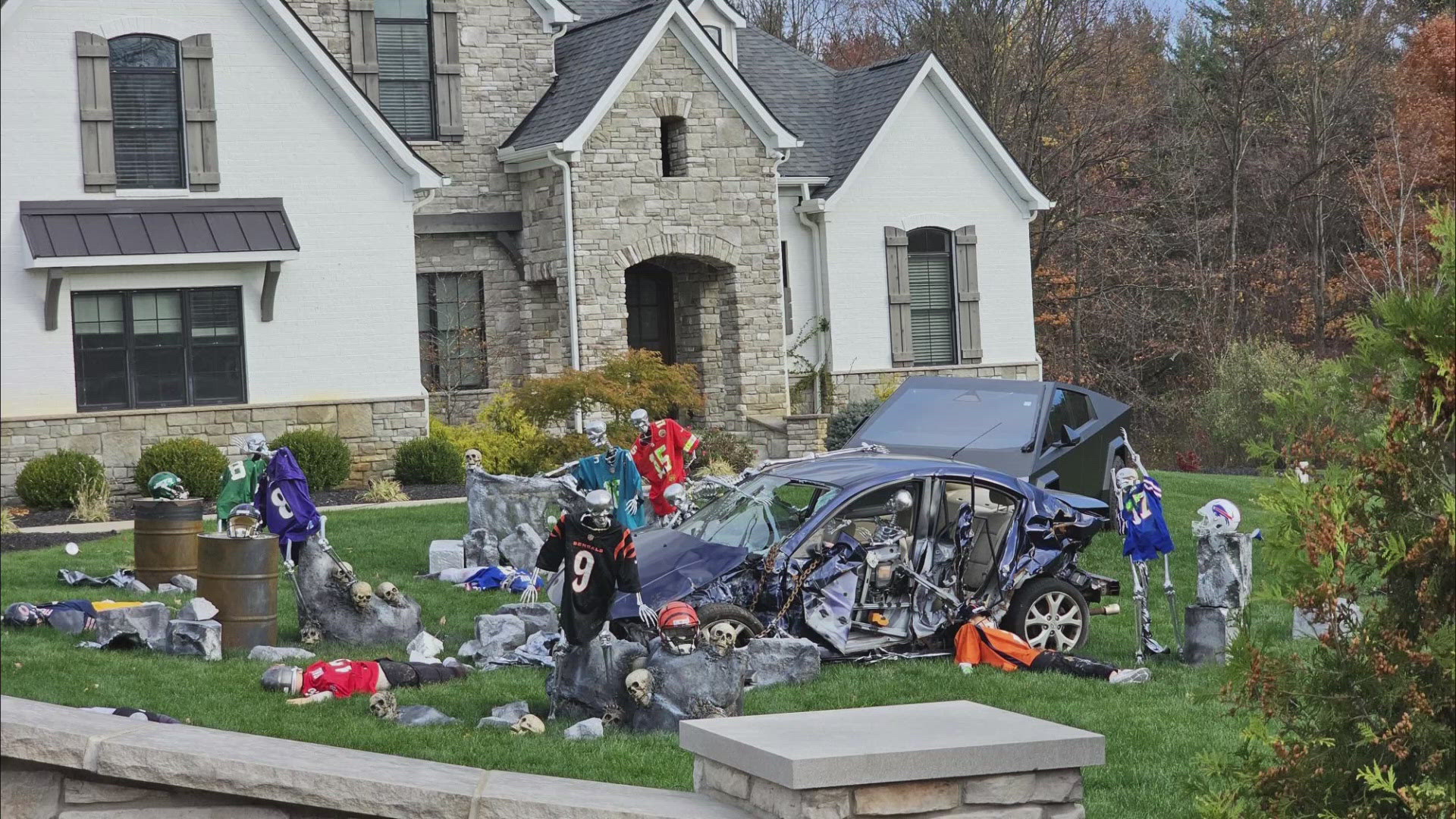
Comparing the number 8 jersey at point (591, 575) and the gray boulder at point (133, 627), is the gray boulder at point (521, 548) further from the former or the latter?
the number 8 jersey at point (591, 575)

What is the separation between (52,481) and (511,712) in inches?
453

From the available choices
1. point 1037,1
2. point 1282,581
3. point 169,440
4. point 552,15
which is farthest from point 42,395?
point 1037,1

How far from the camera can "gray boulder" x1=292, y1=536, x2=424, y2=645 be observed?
12.1m

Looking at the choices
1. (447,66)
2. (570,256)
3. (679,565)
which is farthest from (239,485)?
(447,66)

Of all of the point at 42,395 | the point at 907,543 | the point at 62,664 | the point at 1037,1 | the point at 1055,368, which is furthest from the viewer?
the point at 1055,368

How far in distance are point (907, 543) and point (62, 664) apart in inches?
207

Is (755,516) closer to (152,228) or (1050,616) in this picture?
(1050,616)

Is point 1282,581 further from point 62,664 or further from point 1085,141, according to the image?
point 1085,141

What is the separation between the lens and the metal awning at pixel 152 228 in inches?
778

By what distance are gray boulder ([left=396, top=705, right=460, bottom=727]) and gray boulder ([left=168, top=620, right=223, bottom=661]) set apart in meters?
2.14

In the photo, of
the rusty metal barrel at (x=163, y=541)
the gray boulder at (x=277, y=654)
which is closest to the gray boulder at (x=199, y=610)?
the gray boulder at (x=277, y=654)

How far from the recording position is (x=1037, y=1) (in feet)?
109

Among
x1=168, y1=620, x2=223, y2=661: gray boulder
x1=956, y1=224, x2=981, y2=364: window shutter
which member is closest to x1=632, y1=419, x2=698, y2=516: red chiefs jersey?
x1=168, y1=620, x2=223, y2=661: gray boulder

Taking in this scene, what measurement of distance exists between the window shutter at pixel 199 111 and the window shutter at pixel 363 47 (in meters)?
3.25
